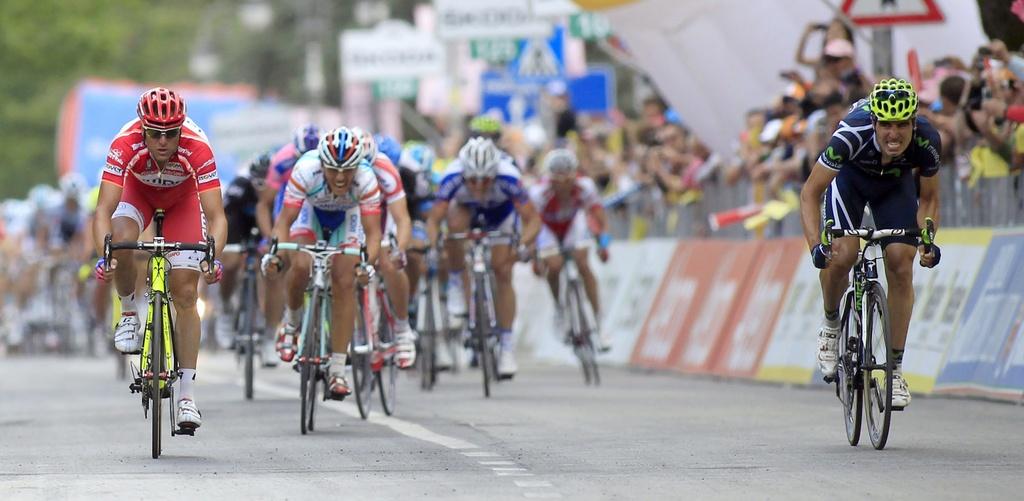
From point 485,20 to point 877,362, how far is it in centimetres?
1690

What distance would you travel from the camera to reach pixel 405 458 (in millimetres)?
11953

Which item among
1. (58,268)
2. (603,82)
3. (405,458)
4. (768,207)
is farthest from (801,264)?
(58,268)

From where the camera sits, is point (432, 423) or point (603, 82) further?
point (603, 82)

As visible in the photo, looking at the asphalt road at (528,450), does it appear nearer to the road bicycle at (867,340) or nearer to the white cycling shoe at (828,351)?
the road bicycle at (867,340)

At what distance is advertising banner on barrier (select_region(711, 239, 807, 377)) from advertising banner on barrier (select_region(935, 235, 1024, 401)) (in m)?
3.17

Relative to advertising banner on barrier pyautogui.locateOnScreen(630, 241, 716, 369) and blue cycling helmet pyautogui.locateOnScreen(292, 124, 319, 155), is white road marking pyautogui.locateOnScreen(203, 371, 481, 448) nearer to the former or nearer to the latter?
blue cycling helmet pyautogui.locateOnScreen(292, 124, 319, 155)

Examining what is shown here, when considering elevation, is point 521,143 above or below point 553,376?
above

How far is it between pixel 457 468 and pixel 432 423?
3.34 m

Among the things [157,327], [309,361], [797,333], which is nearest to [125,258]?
[157,327]

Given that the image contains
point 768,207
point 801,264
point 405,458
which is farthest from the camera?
point 768,207

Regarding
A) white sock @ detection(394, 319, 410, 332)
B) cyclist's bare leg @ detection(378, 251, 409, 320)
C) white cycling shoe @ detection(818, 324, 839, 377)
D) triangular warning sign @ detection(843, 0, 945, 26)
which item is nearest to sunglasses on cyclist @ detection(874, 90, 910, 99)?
white cycling shoe @ detection(818, 324, 839, 377)

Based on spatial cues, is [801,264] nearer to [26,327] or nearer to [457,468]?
[457,468]

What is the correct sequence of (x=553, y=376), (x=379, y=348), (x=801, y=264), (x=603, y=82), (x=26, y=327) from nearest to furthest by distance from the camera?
(x=379, y=348) → (x=801, y=264) → (x=553, y=376) → (x=603, y=82) → (x=26, y=327)

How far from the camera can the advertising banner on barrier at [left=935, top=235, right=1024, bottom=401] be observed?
1514 cm
